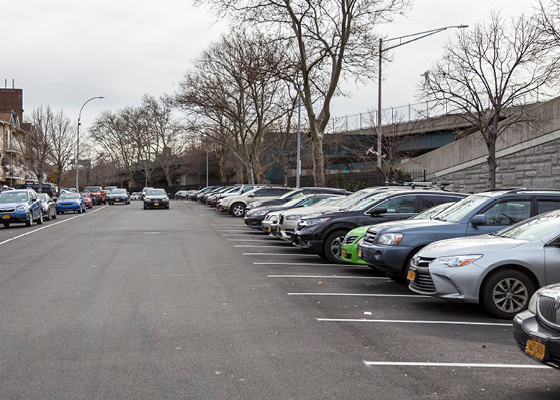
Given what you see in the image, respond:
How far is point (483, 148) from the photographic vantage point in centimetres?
2667

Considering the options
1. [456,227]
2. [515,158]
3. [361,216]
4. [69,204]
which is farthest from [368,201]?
[69,204]

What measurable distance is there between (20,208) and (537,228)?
21.3 m

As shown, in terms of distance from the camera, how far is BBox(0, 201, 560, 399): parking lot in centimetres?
511

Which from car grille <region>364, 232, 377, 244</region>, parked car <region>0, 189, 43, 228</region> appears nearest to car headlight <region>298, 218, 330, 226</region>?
car grille <region>364, 232, 377, 244</region>

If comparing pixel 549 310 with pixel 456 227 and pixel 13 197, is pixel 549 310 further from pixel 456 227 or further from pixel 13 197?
pixel 13 197

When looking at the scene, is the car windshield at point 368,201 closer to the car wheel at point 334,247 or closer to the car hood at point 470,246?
the car wheel at point 334,247

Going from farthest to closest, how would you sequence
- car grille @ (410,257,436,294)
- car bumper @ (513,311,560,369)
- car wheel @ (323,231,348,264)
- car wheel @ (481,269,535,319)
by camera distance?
car wheel @ (323,231,348,264), car grille @ (410,257,436,294), car wheel @ (481,269,535,319), car bumper @ (513,311,560,369)

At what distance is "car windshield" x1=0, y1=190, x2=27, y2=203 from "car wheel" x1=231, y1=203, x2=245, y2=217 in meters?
11.2

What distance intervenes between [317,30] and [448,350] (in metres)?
26.5

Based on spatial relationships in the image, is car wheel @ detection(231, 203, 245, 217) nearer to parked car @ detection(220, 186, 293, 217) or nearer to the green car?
parked car @ detection(220, 186, 293, 217)

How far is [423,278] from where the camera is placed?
831 centimetres

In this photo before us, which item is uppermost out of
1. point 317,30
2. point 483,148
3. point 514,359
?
point 317,30

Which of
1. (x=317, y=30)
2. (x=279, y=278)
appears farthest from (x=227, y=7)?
(x=279, y=278)

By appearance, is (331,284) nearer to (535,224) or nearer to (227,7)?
(535,224)
